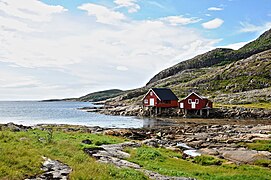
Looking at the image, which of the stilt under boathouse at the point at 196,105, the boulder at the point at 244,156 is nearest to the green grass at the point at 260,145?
the boulder at the point at 244,156

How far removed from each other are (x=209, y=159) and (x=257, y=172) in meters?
5.96

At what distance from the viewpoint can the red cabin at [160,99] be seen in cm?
11575

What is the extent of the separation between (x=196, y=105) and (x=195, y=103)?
81 cm

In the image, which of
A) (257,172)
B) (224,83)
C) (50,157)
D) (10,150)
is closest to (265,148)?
(257,172)

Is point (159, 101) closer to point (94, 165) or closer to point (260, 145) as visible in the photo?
point (260, 145)

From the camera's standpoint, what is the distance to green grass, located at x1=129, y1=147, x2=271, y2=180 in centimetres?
1994

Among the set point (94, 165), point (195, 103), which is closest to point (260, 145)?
point (94, 165)

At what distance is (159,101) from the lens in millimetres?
115438

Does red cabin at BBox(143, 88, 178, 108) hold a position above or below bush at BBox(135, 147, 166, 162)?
above

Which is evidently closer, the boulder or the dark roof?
the boulder

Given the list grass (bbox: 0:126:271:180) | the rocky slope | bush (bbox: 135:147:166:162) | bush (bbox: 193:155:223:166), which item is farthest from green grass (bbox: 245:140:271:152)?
the rocky slope

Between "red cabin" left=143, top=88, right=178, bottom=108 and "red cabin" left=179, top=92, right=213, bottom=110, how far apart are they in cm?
825

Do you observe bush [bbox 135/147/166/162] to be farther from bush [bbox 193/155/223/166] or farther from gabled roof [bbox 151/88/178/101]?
gabled roof [bbox 151/88/178/101]

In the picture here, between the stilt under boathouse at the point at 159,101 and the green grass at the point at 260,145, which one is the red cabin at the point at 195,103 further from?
the green grass at the point at 260,145
